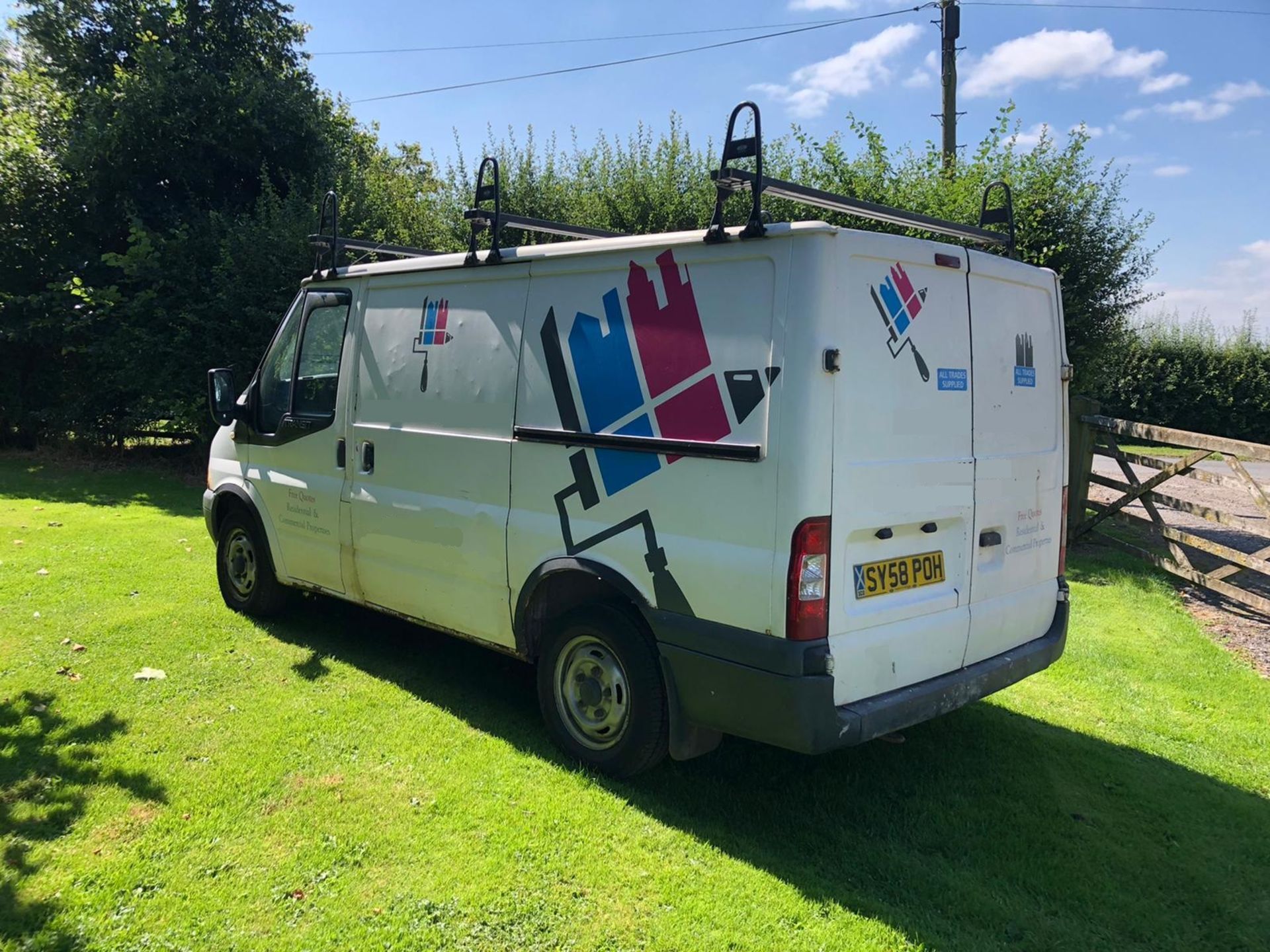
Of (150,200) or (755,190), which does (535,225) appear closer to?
(755,190)

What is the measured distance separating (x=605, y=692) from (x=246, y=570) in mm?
3565

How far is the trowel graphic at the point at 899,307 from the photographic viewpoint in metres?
3.51

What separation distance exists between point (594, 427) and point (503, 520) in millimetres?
782

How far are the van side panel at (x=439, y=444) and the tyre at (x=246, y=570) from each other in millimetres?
1252

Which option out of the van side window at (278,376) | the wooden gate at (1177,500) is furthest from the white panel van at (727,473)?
the wooden gate at (1177,500)

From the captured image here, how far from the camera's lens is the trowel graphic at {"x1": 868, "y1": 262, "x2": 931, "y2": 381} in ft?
11.5

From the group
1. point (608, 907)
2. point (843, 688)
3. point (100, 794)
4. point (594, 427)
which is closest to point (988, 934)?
point (843, 688)

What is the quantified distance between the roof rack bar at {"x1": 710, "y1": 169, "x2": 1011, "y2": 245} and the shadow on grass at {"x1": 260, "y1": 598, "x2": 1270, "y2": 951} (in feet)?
8.46

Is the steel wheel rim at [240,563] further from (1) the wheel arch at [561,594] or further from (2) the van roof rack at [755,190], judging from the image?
(2) the van roof rack at [755,190]

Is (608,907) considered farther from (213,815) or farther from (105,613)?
(105,613)

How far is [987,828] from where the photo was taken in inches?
149

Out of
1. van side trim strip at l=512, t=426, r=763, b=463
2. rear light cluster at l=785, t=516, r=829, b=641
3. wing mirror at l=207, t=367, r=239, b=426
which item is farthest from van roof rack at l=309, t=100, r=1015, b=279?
rear light cluster at l=785, t=516, r=829, b=641

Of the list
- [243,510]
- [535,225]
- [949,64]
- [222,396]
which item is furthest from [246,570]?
[949,64]

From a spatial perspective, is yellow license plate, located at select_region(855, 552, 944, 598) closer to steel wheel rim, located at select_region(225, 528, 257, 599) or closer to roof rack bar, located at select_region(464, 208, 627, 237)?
roof rack bar, located at select_region(464, 208, 627, 237)
